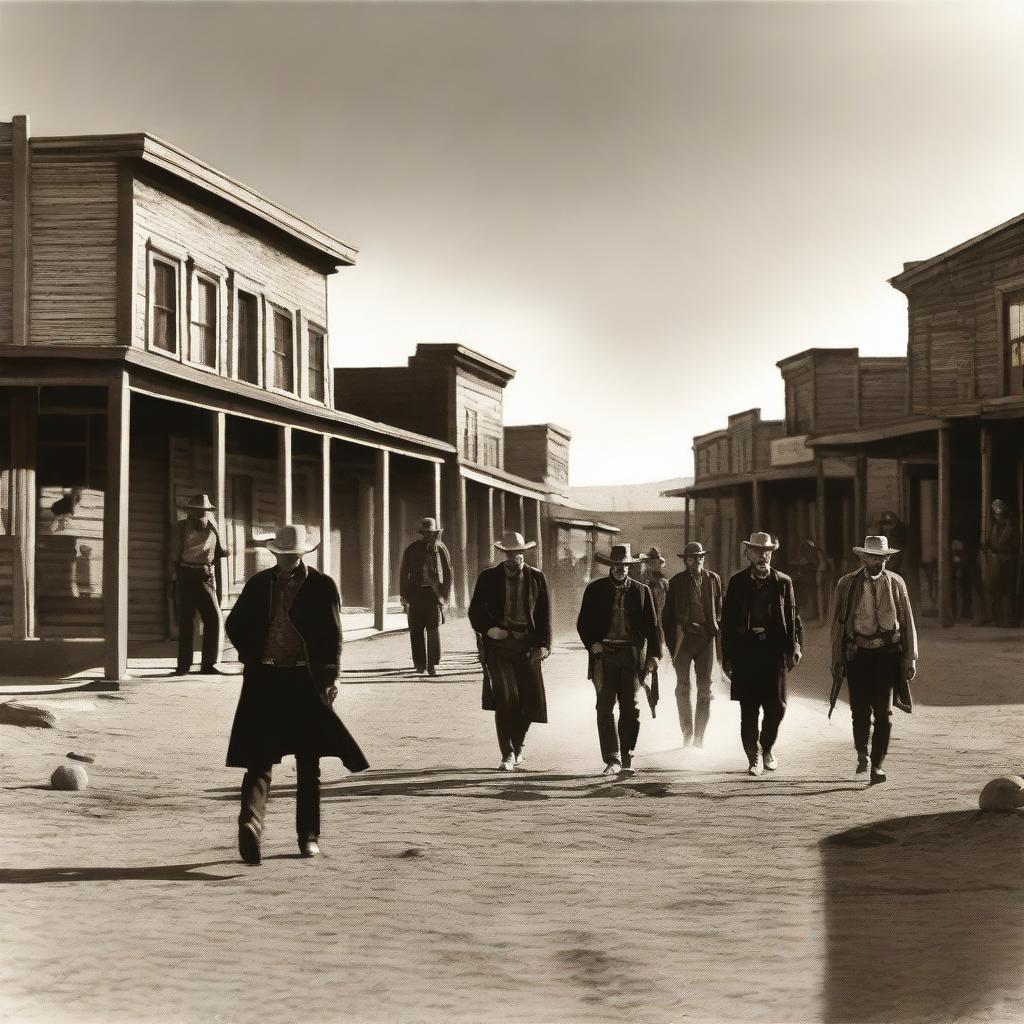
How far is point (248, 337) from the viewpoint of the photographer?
78.2ft

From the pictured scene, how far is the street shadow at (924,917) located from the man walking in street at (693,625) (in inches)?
129

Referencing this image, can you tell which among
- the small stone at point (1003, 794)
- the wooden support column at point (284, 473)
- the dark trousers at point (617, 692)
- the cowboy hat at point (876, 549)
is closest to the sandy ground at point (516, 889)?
the small stone at point (1003, 794)

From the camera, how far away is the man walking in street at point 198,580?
16.1 m

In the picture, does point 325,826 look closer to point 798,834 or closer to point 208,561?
point 798,834

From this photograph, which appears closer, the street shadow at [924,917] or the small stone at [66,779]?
the street shadow at [924,917]

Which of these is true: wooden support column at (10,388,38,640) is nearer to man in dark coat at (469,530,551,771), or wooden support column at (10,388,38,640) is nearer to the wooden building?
the wooden building

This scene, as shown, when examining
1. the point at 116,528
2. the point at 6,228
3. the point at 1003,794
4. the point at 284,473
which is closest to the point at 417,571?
the point at 284,473

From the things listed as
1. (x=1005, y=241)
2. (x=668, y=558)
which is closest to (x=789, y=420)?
(x=1005, y=241)

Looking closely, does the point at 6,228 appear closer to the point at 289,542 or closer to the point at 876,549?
the point at 289,542

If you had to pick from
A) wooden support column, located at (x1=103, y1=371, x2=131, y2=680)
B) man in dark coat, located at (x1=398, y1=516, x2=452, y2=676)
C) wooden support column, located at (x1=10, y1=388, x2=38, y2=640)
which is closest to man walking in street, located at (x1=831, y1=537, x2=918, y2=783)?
man in dark coat, located at (x1=398, y1=516, x2=452, y2=676)

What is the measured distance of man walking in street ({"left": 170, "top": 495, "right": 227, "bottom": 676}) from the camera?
1609 cm

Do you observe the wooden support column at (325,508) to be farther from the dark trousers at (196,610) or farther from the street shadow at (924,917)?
the street shadow at (924,917)

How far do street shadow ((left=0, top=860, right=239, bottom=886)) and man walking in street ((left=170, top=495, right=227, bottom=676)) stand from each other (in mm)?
8859

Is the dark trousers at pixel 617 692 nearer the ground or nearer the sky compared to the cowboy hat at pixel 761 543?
nearer the ground
